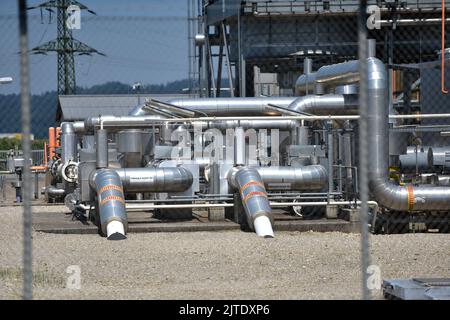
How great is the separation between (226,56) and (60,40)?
13.8 meters

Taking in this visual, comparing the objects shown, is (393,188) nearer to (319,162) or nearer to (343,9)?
(319,162)

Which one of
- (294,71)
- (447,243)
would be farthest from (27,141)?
(294,71)

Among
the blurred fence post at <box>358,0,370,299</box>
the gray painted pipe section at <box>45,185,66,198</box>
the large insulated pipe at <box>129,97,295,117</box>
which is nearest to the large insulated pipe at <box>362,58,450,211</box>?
the large insulated pipe at <box>129,97,295,117</box>

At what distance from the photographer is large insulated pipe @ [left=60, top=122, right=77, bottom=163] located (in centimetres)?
2083

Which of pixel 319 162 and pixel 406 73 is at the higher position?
pixel 406 73

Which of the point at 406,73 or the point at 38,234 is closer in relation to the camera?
the point at 38,234

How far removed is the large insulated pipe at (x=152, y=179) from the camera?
13.6 meters

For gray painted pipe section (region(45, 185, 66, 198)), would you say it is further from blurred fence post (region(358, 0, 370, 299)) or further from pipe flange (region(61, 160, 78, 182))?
blurred fence post (region(358, 0, 370, 299))

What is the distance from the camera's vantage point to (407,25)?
24.9 m

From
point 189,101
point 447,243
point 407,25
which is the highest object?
point 407,25

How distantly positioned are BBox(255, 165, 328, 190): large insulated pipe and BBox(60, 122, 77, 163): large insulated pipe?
799 cm

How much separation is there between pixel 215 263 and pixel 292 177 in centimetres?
430

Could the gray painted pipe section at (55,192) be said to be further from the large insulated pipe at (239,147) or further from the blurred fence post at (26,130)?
the blurred fence post at (26,130)

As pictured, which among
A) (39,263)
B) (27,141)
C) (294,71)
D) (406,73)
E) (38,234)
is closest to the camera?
(27,141)
